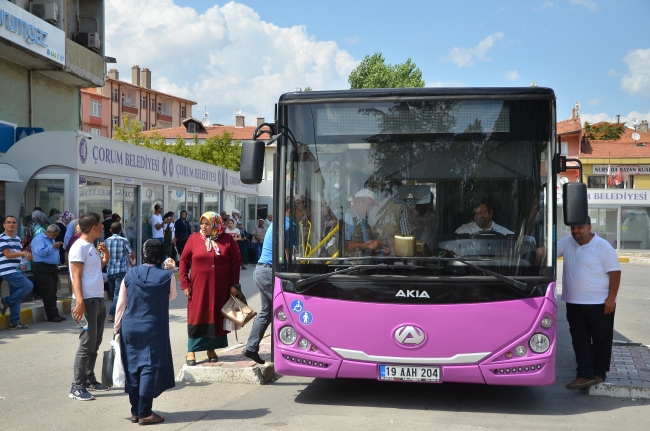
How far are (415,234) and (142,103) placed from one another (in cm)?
9856

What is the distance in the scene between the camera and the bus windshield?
22.0ft

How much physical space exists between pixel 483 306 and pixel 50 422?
12.3 ft

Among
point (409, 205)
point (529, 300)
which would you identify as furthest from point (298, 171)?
point (529, 300)

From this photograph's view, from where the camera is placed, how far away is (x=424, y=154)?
6.95 meters

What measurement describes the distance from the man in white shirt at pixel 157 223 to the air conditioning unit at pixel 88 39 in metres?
7.72


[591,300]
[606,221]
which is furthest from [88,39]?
[606,221]

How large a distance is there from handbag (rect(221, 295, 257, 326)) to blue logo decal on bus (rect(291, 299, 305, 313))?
1.18 m

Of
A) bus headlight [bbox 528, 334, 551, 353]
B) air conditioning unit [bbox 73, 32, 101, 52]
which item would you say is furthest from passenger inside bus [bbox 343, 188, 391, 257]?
air conditioning unit [bbox 73, 32, 101, 52]

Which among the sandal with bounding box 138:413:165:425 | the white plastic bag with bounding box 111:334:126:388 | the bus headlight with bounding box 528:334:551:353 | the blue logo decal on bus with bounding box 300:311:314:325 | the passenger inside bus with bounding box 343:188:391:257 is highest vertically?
the passenger inside bus with bounding box 343:188:391:257

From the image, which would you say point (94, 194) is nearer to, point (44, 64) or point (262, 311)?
point (44, 64)

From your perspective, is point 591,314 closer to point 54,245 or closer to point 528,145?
point 528,145

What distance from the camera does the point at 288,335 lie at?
23.1ft

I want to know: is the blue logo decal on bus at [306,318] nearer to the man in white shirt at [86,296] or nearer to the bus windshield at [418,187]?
the bus windshield at [418,187]

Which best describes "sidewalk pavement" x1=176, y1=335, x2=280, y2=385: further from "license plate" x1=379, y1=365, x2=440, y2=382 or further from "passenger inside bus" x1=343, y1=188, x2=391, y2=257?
"passenger inside bus" x1=343, y1=188, x2=391, y2=257
